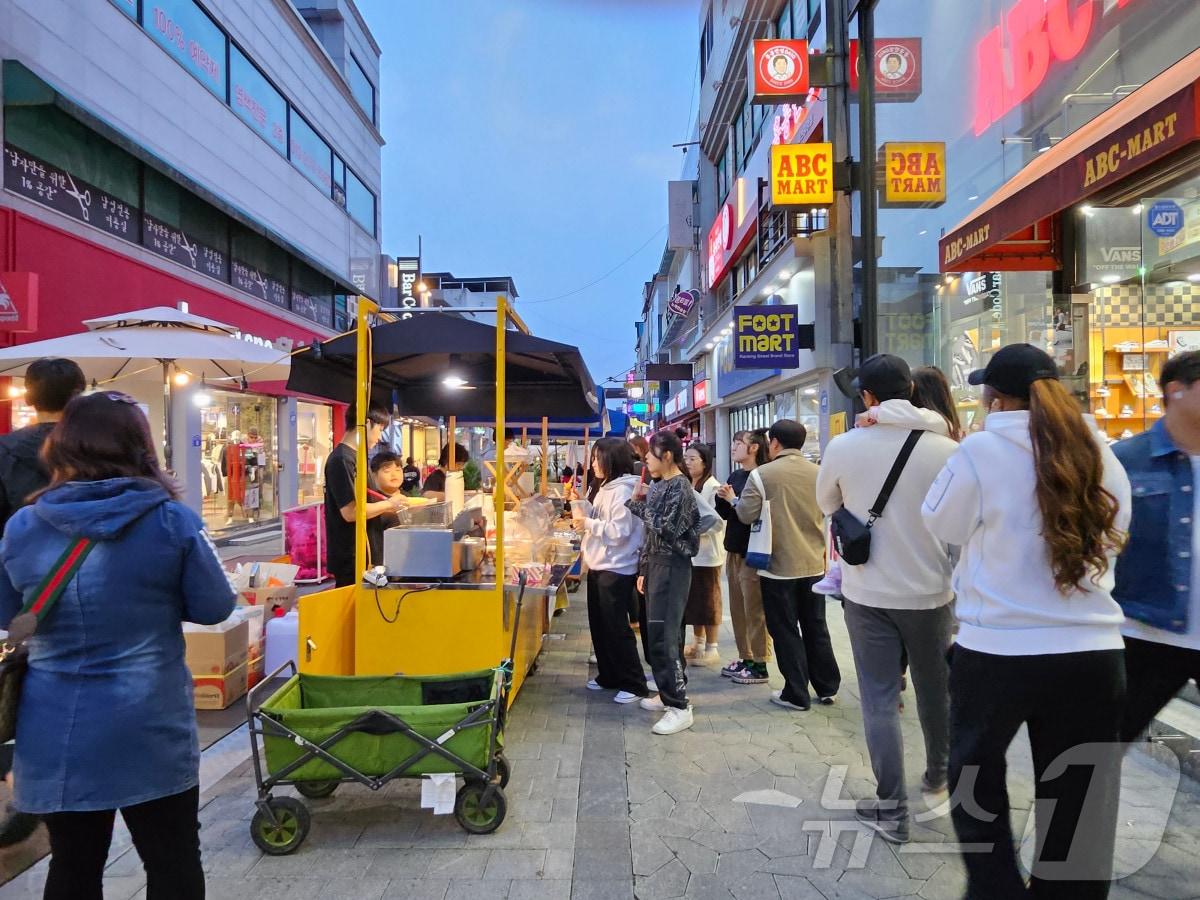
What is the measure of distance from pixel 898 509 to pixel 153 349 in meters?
5.93

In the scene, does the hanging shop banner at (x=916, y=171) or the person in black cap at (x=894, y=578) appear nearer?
the person in black cap at (x=894, y=578)

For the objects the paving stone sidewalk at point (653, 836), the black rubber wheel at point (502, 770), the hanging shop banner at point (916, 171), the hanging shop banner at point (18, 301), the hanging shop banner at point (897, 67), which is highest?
the hanging shop banner at point (897, 67)

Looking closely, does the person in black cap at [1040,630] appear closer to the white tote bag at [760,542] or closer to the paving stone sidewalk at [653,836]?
the paving stone sidewalk at [653,836]

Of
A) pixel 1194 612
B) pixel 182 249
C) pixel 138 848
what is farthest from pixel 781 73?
pixel 182 249

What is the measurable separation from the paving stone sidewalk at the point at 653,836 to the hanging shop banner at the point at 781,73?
7.68m

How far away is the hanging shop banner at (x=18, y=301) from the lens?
782cm

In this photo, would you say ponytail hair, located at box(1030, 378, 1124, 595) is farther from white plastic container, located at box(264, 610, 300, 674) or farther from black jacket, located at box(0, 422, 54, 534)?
white plastic container, located at box(264, 610, 300, 674)

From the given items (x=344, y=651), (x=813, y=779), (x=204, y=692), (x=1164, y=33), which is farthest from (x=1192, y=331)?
(x=204, y=692)

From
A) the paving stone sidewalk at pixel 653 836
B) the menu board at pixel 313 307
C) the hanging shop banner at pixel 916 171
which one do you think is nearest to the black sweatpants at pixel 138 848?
the paving stone sidewalk at pixel 653 836

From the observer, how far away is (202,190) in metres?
12.4

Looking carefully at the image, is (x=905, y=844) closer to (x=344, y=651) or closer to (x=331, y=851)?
(x=331, y=851)

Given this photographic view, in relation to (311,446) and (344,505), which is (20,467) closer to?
(344,505)

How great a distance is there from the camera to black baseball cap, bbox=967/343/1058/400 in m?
2.21

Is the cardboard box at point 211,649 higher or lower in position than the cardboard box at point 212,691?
higher
